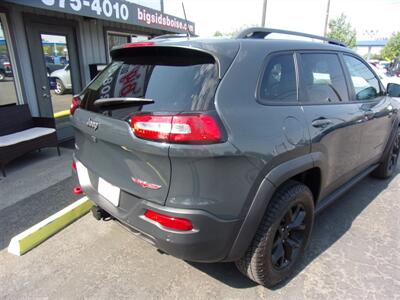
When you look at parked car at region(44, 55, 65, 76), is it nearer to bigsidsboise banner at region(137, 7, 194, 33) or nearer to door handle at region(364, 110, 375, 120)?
bigsidsboise banner at region(137, 7, 194, 33)

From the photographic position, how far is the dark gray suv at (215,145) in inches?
69.1

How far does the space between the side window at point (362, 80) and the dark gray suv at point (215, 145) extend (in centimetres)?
68

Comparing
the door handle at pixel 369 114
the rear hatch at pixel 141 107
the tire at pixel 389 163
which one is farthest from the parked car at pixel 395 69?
the rear hatch at pixel 141 107

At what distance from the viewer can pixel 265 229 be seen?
208 centimetres

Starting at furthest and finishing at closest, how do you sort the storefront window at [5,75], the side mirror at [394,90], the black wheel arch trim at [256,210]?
1. the storefront window at [5,75]
2. the side mirror at [394,90]
3. the black wheel arch trim at [256,210]

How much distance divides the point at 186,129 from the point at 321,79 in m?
1.60

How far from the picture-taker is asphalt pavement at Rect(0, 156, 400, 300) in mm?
2271

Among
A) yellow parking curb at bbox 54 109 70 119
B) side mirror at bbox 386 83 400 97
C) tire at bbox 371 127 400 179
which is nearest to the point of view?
side mirror at bbox 386 83 400 97

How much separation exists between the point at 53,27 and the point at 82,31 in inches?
29.6

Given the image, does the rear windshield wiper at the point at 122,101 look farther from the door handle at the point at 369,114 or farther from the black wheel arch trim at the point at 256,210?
the door handle at the point at 369,114

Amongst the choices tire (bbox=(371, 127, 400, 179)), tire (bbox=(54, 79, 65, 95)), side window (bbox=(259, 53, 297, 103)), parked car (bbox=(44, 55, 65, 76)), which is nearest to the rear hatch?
side window (bbox=(259, 53, 297, 103))

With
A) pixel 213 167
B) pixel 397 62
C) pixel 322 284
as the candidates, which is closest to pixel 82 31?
pixel 213 167

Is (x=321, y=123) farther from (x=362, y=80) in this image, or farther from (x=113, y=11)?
(x=113, y=11)

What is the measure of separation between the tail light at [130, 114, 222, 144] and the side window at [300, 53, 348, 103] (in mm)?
977
